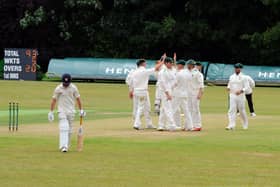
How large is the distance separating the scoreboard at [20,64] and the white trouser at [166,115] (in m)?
33.1

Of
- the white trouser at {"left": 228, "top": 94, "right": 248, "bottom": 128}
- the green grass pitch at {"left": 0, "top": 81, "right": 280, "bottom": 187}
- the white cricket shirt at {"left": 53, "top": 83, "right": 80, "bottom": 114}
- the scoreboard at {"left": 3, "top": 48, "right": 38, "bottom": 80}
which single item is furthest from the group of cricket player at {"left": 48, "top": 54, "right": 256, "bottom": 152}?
the scoreboard at {"left": 3, "top": 48, "right": 38, "bottom": 80}

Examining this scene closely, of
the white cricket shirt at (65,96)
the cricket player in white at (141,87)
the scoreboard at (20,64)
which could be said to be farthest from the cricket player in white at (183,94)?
the scoreboard at (20,64)

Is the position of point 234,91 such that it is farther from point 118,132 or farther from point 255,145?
point 255,145

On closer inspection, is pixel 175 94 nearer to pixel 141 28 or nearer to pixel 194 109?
pixel 194 109

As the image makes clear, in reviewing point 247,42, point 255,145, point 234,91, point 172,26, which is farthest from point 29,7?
point 255,145

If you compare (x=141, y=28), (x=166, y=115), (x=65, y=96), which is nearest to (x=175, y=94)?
(x=166, y=115)

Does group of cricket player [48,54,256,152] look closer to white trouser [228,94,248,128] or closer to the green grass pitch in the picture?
white trouser [228,94,248,128]

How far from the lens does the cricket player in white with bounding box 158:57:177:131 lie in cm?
2564

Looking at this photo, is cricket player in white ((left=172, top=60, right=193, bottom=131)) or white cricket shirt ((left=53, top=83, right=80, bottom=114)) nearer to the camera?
white cricket shirt ((left=53, top=83, right=80, bottom=114))

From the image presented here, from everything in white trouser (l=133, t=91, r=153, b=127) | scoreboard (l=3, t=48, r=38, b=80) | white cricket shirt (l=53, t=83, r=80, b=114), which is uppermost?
white cricket shirt (l=53, t=83, r=80, b=114)

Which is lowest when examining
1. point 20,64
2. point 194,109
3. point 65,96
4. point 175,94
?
point 20,64

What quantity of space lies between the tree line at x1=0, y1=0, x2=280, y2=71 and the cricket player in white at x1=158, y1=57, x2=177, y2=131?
39145mm

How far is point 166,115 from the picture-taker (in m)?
25.8

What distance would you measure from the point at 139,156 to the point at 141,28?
168ft
